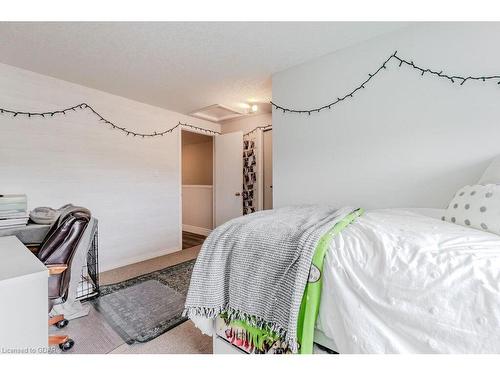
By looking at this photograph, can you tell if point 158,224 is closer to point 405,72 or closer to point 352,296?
point 352,296

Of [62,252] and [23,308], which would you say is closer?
[23,308]

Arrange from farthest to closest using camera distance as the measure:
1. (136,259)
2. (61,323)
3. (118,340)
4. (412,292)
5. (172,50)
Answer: (136,259)
(172,50)
(61,323)
(118,340)
(412,292)

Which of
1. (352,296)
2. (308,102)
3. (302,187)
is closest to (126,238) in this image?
(302,187)

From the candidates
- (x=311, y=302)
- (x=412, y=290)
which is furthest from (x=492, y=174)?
(x=311, y=302)

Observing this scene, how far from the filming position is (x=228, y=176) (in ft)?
13.4

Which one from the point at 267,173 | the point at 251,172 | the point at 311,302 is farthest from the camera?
the point at 267,173

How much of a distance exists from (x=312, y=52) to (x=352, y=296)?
212cm

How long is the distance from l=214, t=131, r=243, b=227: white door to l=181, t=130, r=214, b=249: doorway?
1.76 ft

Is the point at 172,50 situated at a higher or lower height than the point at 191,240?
higher

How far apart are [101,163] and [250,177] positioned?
216 centimetres

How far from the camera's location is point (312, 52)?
6.99 feet

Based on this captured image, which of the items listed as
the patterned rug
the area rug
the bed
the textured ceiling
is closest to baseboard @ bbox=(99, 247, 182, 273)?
the patterned rug

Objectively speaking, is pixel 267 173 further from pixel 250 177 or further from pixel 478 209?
pixel 478 209

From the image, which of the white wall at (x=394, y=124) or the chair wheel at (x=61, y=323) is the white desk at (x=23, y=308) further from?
the white wall at (x=394, y=124)
